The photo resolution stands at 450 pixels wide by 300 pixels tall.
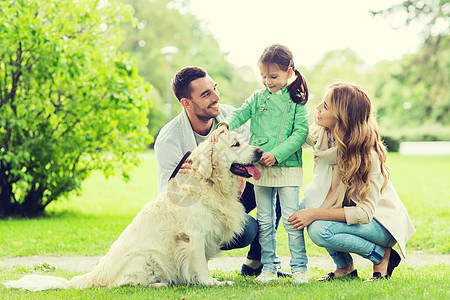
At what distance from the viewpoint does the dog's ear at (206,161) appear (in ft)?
14.0

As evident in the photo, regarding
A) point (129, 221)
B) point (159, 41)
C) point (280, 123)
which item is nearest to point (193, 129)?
point (280, 123)

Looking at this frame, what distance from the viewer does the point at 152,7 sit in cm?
4366

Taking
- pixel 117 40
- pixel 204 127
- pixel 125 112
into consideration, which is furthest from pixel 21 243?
pixel 117 40

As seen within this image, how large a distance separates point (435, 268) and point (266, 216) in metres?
1.92

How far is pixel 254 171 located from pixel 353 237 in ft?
3.33

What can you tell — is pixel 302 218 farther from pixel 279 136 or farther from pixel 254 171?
pixel 279 136

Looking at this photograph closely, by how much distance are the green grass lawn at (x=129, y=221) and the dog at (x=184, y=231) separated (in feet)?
0.56

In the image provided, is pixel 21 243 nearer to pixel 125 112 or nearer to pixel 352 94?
pixel 125 112

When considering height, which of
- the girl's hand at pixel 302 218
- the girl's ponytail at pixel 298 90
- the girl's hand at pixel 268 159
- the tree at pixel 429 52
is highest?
the tree at pixel 429 52

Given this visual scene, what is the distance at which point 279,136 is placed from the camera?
434cm

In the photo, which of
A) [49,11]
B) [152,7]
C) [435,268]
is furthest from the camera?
[152,7]

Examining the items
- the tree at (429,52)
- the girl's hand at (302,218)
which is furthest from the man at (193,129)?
the tree at (429,52)

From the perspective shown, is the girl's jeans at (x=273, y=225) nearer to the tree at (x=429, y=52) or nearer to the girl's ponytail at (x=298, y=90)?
the girl's ponytail at (x=298, y=90)

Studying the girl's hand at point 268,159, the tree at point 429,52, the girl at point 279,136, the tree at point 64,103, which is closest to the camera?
the girl's hand at point 268,159
